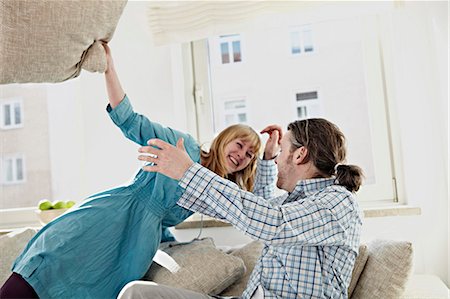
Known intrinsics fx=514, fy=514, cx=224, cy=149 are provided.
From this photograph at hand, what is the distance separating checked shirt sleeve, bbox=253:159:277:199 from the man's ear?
0.35m

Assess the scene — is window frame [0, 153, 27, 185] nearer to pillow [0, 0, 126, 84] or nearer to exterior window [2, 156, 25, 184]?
exterior window [2, 156, 25, 184]

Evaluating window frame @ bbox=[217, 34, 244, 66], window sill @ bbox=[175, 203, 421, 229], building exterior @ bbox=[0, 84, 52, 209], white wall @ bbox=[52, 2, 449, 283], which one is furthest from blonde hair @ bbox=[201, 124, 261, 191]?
building exterior @ bbox=[0, 84, 52, 209]

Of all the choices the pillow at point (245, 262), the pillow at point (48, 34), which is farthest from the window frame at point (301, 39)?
the pillow at point (48, 34)

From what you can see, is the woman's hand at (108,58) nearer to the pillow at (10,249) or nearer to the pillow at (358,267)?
the pillow at (10,249)

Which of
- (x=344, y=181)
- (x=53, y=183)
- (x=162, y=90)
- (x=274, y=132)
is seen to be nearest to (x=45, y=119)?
(x=53, y=183)

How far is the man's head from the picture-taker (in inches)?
65.1

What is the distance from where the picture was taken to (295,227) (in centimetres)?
135

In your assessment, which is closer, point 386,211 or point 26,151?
point 386,211

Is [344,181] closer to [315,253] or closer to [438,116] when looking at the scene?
[315,253]

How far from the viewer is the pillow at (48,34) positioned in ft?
4.43

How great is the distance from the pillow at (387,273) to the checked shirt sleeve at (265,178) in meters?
0.49

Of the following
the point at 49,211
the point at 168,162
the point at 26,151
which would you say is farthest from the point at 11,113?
the point at 168,162

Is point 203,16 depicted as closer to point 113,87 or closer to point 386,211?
point 113,87

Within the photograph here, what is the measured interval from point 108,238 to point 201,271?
35 cm
